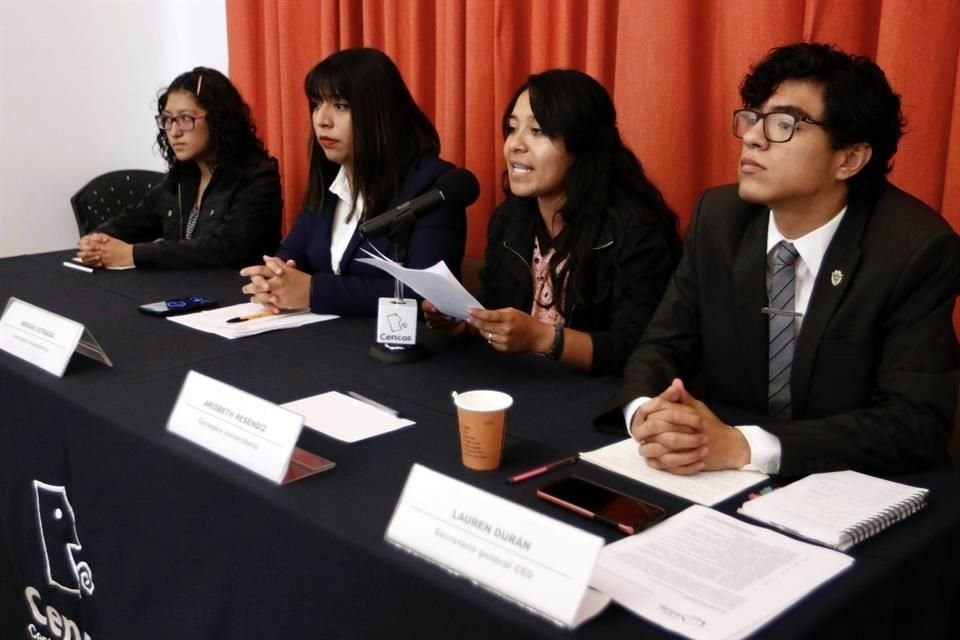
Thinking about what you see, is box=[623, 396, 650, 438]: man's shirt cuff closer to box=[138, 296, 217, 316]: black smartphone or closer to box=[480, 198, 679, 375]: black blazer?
box=[480, 198, 679, 375]: black blazer

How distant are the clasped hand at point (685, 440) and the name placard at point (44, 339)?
98 centimetres

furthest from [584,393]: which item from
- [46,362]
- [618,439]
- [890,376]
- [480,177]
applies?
[480,177]

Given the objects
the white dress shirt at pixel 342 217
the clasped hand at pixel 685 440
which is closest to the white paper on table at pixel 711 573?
the clasped hand at pixel 685 440

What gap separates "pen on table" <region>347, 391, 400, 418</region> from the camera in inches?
54.4

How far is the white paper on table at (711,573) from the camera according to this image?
83 cm

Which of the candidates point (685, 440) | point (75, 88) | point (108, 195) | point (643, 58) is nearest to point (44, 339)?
point (685, 440)

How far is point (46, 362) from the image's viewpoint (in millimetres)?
1589

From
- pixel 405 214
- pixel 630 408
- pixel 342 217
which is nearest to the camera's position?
pixel 630 408

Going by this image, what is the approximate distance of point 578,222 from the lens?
1.95 m

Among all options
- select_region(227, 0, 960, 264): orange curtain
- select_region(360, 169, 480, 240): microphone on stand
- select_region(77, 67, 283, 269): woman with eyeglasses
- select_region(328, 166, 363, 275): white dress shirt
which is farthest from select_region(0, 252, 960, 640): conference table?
select_region(227, 0, 960, 264): orange curtain

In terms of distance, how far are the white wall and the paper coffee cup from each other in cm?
327

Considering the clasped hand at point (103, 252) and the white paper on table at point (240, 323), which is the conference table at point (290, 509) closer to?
the white paper on table at point (240, 323)

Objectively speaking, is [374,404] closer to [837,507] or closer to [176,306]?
[837,507]

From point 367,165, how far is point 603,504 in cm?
142
